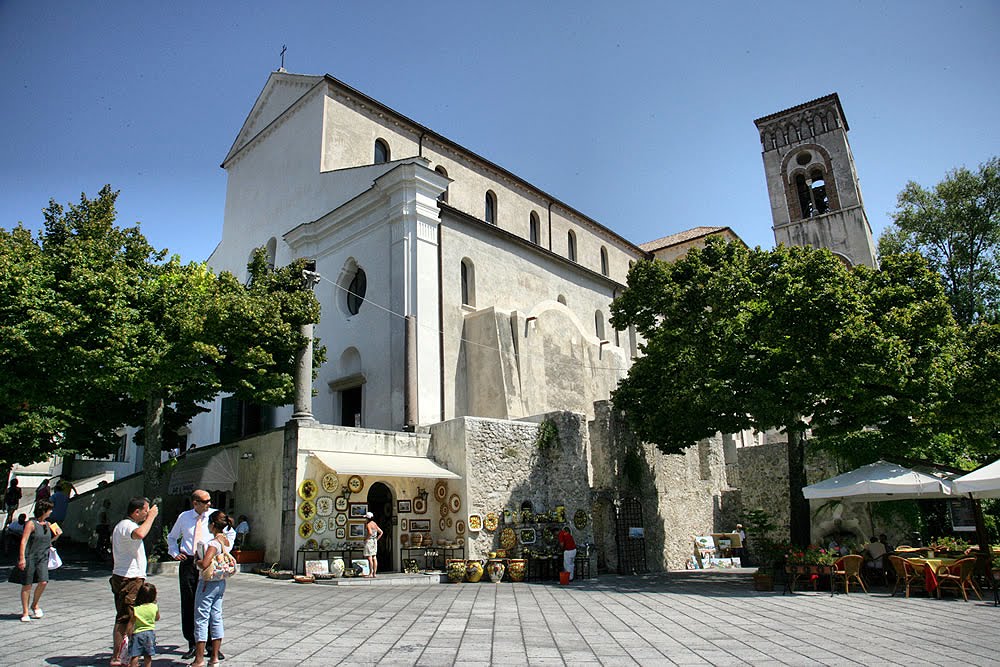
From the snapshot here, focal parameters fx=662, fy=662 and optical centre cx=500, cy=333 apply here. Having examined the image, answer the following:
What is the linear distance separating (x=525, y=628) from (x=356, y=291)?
17.8 m

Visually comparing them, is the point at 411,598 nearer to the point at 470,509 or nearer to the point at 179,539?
the point at 470,509

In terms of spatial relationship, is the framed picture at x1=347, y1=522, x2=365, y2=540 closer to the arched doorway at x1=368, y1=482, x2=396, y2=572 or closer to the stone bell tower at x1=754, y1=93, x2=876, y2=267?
the arched doorway at x1=368, y1=482, x2=396, y2=572

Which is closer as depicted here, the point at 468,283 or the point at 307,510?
the point at 307,510

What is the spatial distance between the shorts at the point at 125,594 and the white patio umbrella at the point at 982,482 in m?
14.7

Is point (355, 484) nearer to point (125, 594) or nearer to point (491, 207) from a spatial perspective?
point (125, 594)

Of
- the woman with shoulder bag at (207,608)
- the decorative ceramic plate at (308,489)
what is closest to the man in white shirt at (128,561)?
the woman with shoulder bag at (207,608)

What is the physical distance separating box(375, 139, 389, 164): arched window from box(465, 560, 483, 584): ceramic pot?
17.2 metres

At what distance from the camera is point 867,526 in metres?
20.6

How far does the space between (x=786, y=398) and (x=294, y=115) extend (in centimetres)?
2241

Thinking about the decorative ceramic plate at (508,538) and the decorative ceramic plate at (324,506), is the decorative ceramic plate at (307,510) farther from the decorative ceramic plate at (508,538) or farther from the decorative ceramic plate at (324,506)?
the decorative ceramic plate at (508,538)

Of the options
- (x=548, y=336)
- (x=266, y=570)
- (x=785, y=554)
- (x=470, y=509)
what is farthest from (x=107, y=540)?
(x=785, y=554)

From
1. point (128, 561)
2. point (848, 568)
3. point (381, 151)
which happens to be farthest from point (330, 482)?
point (381, 151)

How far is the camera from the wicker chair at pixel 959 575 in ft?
42.3

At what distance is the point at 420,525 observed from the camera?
61.7ft
